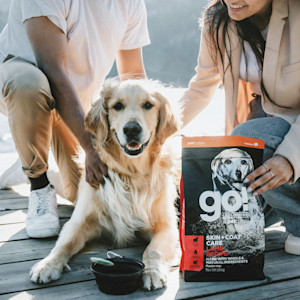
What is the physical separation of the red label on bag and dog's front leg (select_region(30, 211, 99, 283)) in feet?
1.69

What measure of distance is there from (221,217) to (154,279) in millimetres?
351

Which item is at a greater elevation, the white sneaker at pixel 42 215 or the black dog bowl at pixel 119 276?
the white sneaker at pixel 42 215

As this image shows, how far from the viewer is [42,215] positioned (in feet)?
6.54

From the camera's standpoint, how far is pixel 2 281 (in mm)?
1432

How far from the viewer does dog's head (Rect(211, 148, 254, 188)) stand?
143cm

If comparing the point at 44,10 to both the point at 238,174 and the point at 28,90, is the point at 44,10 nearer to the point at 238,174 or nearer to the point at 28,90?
the point at 28,90

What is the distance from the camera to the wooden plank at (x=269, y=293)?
1337 mm

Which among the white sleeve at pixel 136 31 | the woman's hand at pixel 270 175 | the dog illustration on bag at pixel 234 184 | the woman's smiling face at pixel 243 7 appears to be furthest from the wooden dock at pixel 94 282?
the white sleeve at pixel 136 31

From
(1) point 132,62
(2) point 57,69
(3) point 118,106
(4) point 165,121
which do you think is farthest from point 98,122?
(1) point 132,62

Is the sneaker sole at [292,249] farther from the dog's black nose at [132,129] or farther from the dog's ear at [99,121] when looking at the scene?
the dog's ear at [99,121]

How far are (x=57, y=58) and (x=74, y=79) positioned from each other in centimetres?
40

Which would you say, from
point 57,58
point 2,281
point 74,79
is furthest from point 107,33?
point 2,281

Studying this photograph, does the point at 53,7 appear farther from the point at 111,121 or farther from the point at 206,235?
the point at 206,235

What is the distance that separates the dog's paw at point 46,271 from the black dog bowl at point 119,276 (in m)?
0.20
